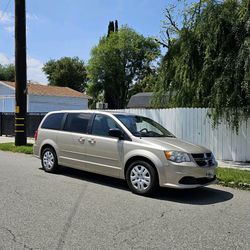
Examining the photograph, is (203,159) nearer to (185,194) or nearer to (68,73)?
(185,194)

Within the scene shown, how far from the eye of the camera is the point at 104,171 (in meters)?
8.94

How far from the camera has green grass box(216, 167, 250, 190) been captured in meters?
9.35

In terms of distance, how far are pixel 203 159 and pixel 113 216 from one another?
2605 millimetres

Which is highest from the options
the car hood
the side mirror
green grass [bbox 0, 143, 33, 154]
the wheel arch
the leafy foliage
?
the leafy foliage

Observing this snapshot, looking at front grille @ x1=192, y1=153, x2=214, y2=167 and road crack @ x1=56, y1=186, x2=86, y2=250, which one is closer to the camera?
road crack @ x1=56, y1=186, x2=86, y2=250

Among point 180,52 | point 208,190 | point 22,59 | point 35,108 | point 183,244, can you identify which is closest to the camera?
point 183,244

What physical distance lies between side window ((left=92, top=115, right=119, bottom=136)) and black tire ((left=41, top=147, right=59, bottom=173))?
1696 mm

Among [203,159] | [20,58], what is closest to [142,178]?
[203,159]

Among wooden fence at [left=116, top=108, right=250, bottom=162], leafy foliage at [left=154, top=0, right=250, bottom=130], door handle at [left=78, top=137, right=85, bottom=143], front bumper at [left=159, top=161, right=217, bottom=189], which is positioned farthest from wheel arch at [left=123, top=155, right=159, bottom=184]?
wooden fence at [left=116, top=108, right=250, bottom=162]

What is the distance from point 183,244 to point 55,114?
6.55m

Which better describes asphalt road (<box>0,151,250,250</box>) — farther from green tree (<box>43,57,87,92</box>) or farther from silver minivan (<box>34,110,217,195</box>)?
green tree (<box>43,57,87,92</box>)

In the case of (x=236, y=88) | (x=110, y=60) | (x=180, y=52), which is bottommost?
(x=236, y=88)

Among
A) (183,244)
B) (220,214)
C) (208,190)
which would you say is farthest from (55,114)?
(183,244)

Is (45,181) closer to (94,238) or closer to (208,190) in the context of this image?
(208,190)
